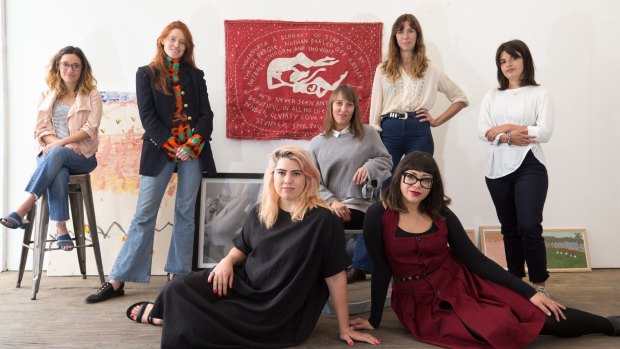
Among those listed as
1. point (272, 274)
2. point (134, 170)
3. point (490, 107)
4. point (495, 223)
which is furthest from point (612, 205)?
point (134, 170)

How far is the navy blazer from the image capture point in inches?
121

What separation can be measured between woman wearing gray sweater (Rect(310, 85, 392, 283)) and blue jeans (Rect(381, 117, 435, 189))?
358 millimetres

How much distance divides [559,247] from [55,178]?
10.7 ft

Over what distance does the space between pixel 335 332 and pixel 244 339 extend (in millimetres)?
458

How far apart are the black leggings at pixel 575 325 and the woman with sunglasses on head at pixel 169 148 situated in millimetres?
1922

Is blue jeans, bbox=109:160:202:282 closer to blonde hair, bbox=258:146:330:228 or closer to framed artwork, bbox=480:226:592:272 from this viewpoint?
blonde hair, bbox=258:146:330:228

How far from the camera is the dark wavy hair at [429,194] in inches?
93.0

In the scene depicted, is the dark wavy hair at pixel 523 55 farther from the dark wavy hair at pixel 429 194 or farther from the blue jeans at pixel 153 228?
the blue jeans at pixel 153 228

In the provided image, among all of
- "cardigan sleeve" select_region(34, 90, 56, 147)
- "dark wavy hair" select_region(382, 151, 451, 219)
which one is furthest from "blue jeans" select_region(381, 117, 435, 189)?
"cardigan sleeve" select_region(34, 90, 56, 147)

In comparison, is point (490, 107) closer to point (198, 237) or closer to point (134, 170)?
point (198, 237)

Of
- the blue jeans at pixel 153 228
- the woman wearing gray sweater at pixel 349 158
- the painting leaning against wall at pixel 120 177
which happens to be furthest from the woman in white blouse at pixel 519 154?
the painting leaning against wall at pixel 120 177

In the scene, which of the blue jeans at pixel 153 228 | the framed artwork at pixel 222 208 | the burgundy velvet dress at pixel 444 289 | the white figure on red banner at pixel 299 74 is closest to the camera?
the burgundy velvet dress at pixel 444 289

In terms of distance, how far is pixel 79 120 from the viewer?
10.5 ft

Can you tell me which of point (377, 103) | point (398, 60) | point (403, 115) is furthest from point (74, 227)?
point (398, 60)
